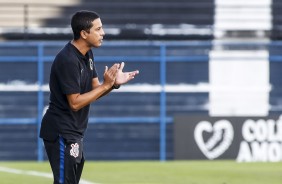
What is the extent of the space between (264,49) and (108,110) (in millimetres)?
3427

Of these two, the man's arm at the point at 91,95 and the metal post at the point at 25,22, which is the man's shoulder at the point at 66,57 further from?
the metal post at the point at 25,22

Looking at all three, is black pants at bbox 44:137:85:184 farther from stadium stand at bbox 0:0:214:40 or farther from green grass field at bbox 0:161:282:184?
stadium stand at bbox 0:0:214:40

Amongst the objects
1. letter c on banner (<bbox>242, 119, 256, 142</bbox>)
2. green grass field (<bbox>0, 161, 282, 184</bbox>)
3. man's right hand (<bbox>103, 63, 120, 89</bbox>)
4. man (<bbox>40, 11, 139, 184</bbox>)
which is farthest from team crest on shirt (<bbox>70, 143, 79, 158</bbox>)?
letter c on banner (<bbox>242, 119, 256, 142</bbox>)

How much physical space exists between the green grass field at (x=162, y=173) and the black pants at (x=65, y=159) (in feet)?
19.1

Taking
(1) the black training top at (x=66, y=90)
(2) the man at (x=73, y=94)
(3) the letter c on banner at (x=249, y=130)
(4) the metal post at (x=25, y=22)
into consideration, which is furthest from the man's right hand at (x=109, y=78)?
(4) the metal post at (x=25, y=22)

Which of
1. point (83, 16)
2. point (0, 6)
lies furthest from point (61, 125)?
point (0, 6)

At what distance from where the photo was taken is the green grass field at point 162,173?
13953 mm

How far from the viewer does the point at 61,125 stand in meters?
7.71

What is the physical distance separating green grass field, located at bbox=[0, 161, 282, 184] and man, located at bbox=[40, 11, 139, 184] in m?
5.84

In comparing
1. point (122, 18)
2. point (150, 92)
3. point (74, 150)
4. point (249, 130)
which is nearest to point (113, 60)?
point (150, 92)

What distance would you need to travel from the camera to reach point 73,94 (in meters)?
7.59

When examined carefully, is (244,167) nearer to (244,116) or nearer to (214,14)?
(244,116)

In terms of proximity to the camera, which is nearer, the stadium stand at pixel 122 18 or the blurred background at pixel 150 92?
the blurred background at pixel 150 92

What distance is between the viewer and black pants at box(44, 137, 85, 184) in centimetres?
769
